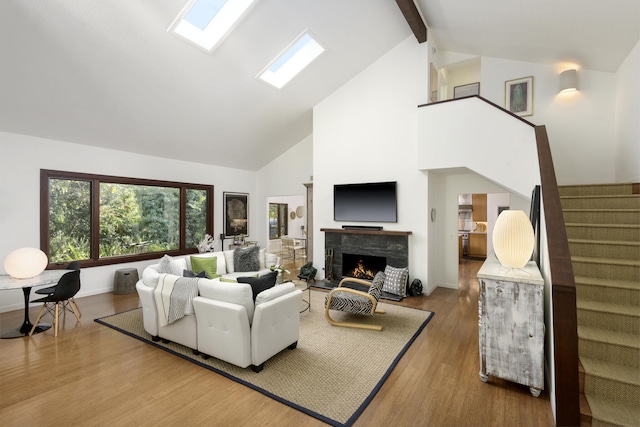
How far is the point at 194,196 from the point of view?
23.7 ft

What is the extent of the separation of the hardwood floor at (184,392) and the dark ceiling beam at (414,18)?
4626mm

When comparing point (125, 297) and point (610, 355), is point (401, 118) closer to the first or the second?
point (610, 355)

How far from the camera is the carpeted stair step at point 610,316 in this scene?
2.19m

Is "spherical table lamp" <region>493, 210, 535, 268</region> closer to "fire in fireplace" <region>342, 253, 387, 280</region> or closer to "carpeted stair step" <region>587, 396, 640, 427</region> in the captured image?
"carpeted stair step" <region>587, 396, 640, 427</region>

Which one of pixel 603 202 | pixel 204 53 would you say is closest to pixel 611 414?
pixel 603 202

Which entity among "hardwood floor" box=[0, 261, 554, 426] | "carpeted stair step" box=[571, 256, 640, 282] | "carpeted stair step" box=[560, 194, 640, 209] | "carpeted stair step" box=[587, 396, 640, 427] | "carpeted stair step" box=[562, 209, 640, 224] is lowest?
"hardwood floor" box=[0, 261, 554, 426]

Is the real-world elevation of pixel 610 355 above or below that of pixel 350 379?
above

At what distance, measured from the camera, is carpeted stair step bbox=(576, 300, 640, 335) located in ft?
7.19

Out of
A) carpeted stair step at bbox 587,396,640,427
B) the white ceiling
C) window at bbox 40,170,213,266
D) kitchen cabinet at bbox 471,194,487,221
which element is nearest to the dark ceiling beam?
the white ceiling

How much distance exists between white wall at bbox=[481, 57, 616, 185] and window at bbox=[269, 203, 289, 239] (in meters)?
8.04

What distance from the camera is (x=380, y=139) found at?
577 cm

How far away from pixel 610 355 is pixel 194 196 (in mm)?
7405

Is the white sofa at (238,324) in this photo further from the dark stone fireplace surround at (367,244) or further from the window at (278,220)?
the window at (278,220)

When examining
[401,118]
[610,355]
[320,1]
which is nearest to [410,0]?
[320,1]
